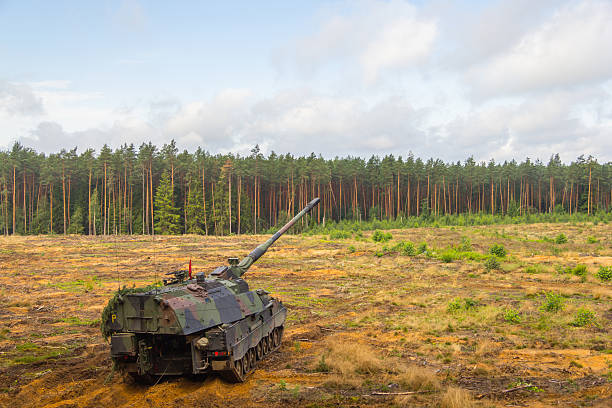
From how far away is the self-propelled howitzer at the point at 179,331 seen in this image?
1030 cm

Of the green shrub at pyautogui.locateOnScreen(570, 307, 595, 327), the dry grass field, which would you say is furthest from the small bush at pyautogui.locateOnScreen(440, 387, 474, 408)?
the green shrub at pyautogui.locateOnScreen(570, 307, 595, 327)

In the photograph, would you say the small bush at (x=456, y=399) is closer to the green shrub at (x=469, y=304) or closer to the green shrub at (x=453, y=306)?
the green shrub at (x=453, y=306)

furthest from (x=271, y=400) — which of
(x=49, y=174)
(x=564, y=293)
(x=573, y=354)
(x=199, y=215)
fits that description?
(x=49, y=174)

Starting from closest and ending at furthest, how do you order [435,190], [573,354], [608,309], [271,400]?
[271,400] → [573,354] → [608,309] → [435,190]

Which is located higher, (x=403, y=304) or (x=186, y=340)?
(x=186, y=340)

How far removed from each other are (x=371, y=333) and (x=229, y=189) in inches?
2064

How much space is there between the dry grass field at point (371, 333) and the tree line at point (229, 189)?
30264 mm

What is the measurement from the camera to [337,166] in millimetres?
83375

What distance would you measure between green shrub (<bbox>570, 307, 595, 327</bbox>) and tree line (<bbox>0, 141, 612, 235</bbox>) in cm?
5128

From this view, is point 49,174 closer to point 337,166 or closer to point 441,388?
point 337,166

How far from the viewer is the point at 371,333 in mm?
16469

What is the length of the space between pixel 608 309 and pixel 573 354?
24.6 ft

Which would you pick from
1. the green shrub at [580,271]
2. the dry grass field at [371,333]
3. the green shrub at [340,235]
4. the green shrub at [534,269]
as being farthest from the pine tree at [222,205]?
the green shrub at [580,271]

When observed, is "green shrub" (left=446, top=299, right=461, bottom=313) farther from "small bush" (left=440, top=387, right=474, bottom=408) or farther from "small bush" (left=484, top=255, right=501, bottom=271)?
"small bush" (left=484, top=255, right=501, bottom=271)
